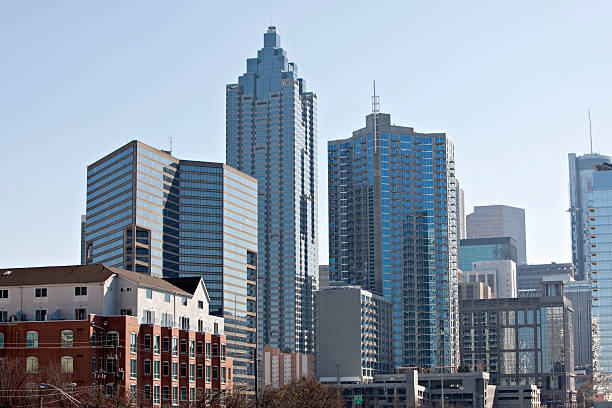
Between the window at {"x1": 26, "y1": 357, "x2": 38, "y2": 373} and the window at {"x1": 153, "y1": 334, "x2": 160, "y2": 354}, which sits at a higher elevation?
the window at {"x1": 153, "y1": 334, "x2": 160, "y2": 354}

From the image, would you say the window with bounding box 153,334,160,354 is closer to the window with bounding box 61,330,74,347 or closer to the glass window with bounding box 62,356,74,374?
the window with bounding box 61,330,74,347

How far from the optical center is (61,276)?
14712cm

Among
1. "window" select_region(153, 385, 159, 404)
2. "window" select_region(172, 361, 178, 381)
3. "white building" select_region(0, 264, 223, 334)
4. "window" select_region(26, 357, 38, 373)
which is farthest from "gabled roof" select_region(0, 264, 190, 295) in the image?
"window" select_region(153, 385, 159, 404)

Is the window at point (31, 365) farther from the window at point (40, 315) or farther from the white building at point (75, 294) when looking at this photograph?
the window at point (40, 315)

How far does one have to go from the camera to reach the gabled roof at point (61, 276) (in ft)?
478

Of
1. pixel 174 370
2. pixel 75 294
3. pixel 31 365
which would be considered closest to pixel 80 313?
pixel 75 294

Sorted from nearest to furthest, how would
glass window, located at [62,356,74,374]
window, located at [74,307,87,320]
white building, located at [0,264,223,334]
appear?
glass window, located at [62,356,74,374] < window, located at [74,307,87,320] < white building, located at [0,264,223,334]

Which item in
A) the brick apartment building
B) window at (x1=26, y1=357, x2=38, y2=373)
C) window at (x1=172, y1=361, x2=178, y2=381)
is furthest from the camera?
window at (x1=172, y1=361, x2=178, y2=381)

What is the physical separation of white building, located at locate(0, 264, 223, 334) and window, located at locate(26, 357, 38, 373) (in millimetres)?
7986

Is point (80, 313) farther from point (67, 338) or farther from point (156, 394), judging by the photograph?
point (156, 394)

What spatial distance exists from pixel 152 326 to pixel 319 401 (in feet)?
141

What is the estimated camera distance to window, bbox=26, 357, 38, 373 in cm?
13559

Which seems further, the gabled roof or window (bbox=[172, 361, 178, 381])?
window (bbox=[172, 361, 178, 381])

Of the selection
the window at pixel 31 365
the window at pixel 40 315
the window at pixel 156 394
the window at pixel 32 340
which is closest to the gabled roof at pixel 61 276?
the window at pixel 40 315
